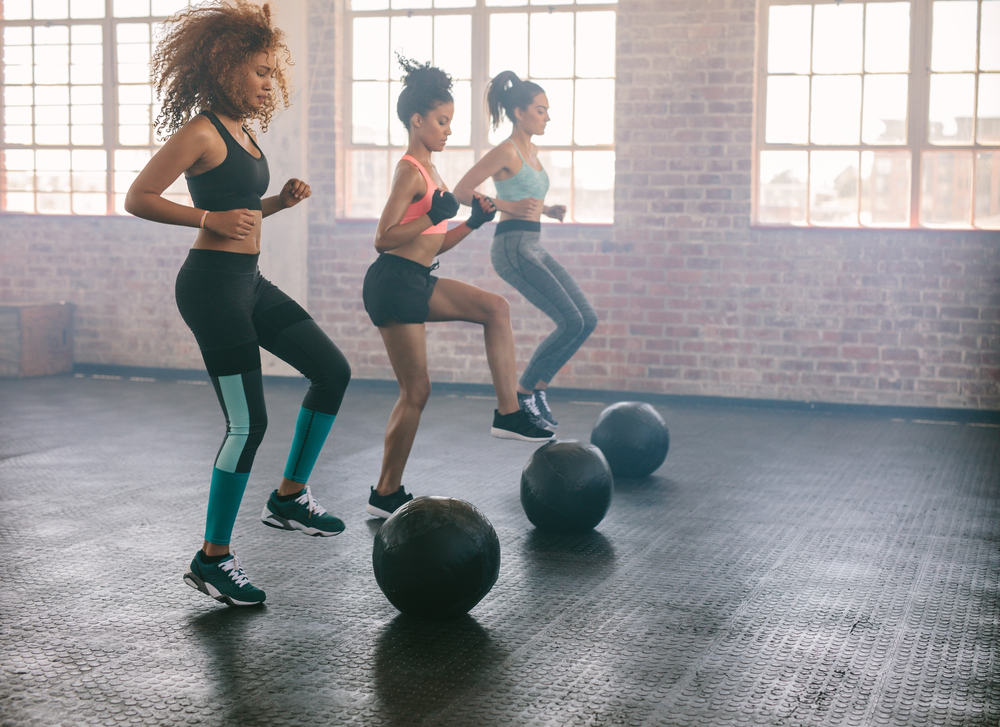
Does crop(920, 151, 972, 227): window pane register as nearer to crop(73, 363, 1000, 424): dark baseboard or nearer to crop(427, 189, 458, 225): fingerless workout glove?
crop(73, 363, 1000, 424): dark baseboard

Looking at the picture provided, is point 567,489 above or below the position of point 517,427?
below

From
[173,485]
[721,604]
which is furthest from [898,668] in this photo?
[173,485]

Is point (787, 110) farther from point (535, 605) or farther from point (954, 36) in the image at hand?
point (535, 605)

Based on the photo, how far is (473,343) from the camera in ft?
26.1

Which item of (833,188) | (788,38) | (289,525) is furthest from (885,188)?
(289,525)

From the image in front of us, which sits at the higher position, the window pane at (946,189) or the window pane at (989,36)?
the window pane at (989,36)

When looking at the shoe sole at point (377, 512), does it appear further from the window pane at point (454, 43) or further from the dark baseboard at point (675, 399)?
the window pane at point (454, 43)

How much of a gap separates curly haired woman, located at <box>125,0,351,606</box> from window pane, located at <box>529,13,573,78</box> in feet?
16.6

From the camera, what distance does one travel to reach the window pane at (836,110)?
23.2 ft

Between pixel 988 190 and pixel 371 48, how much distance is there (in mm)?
4781

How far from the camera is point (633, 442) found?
4613mm

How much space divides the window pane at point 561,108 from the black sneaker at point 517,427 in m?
3.99

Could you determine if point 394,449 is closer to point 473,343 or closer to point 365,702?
point 365,702

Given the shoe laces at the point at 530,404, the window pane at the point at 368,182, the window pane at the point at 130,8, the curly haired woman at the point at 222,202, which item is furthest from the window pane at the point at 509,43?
the curly haired woman at the point at 222,202
